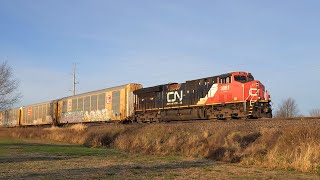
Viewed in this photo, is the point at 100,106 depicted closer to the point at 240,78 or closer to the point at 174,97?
the point at 174,97

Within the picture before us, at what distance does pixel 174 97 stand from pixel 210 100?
4.51 m

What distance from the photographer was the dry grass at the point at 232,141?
12262 mm

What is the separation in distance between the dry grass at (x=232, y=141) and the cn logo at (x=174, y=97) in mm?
5020

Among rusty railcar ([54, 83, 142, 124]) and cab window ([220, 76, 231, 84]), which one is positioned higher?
cab window ([220, 76, 231, 84])

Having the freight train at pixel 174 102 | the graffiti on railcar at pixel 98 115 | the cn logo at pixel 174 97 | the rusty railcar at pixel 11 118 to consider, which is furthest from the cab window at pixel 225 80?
the rusty railcar at pixel 11 118

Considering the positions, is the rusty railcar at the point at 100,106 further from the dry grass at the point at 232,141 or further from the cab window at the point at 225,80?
the cab window at the point at 225,80

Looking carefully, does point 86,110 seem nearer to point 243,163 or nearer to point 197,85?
point 197,85

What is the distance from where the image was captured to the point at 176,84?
29.6 metres

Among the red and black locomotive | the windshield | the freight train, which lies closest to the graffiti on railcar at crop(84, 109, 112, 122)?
the freight train

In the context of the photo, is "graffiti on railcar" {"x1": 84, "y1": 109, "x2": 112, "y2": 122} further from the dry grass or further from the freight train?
the dry grass

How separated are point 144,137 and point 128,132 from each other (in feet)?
9.98

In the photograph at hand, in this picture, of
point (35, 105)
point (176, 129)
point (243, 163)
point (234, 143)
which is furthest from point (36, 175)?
point (35, 105)

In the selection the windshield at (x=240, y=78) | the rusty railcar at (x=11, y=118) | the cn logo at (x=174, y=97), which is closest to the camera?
the windshield at (x=240, y=78)

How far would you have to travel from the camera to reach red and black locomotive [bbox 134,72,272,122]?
2255 cm
